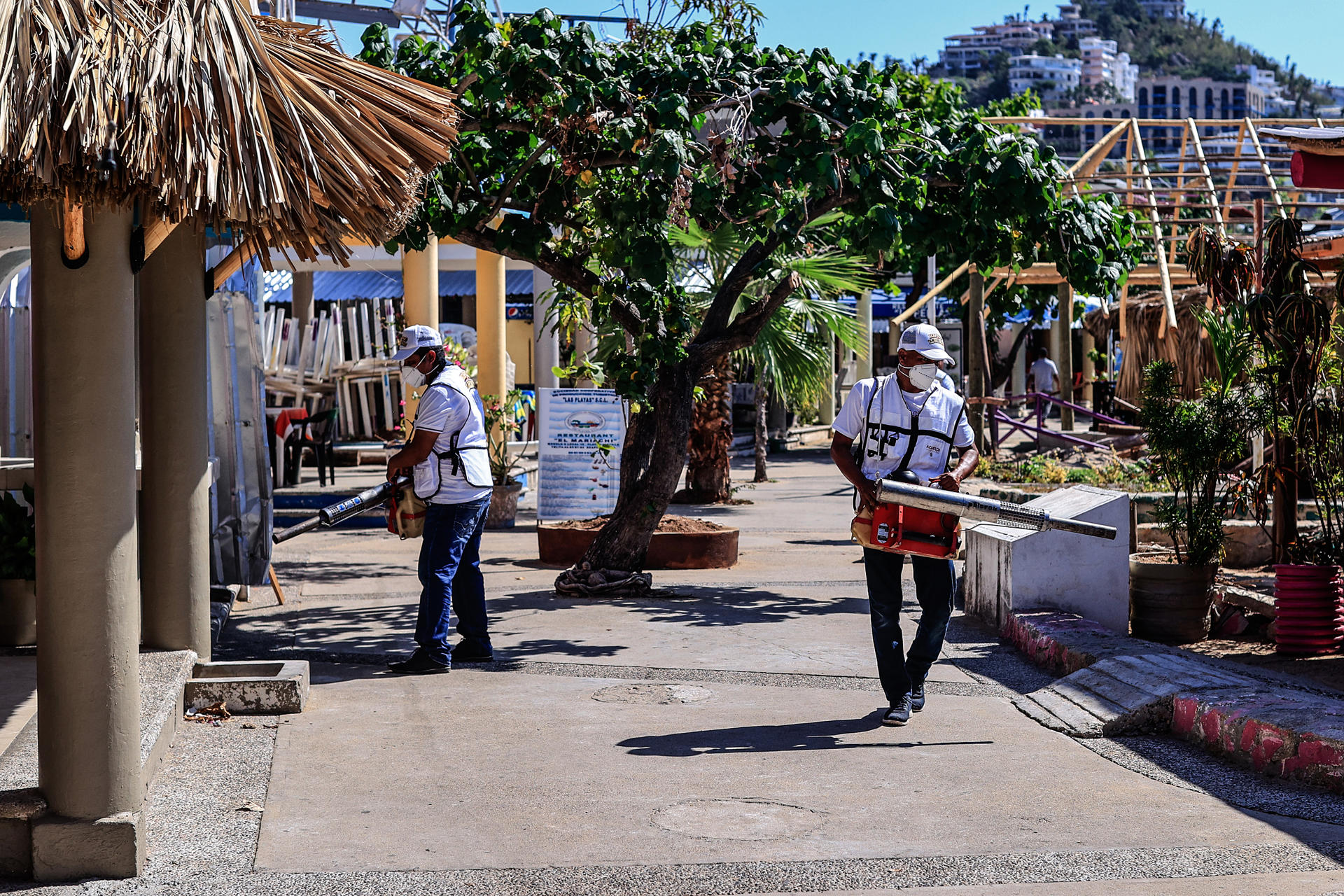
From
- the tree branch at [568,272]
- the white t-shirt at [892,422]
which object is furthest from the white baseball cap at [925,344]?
the tree branch at [568,272]

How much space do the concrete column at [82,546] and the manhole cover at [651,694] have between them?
2999 mm

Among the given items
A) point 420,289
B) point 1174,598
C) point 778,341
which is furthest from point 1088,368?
point 1174,598

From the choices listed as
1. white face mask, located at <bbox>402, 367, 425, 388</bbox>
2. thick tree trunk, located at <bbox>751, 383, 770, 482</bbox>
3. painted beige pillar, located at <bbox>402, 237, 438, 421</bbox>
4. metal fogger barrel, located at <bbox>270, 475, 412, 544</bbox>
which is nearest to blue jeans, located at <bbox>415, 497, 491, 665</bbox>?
metal fogger barrel, located at <bbox>270, 475, 412, 544</bbox>

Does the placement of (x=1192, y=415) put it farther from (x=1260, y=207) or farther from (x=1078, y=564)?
(x=1260, y=207)

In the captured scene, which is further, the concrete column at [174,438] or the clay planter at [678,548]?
the clay planter at [678,548]

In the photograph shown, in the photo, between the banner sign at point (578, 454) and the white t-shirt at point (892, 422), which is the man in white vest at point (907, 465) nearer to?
the white t-shirt at point (892, 422)

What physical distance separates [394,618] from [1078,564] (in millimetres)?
4380

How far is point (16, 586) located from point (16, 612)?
0.15 meters

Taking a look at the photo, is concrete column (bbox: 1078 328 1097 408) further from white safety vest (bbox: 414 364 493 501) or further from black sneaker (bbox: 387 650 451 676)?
black sneaker (bbox: 387 650 451 676)

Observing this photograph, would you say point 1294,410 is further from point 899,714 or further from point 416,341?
point 416,341

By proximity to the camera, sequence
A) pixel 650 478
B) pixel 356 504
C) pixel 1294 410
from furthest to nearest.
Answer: pixel 650 478, pixel 1294 410, pixel 356 504

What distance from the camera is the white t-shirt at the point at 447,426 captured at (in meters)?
7.66

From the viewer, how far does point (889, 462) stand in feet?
21.7

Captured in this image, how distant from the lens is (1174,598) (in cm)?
879
